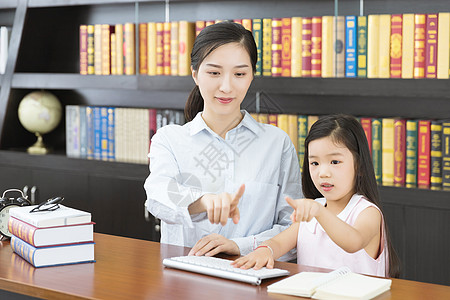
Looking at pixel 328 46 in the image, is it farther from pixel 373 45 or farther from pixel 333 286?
pixel 333 286

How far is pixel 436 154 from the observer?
9.11 feet

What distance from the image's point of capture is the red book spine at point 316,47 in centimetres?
293

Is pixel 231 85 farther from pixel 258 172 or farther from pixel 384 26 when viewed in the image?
pixel 384 26

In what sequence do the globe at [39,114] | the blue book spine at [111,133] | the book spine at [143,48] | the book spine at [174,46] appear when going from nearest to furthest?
the book spine at [174,46] < the book spine at [143,48] < the blue book spine at [111,133] < the globe at [39,114]

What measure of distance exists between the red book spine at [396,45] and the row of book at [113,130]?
1121mm

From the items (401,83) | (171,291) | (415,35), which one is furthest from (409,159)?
(171,291)

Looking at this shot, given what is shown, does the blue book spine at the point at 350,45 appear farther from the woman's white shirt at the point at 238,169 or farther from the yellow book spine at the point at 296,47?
the woman's white shirt at the point at 238,169

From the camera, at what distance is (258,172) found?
201 centimetres

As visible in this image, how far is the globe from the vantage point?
12.5 ft

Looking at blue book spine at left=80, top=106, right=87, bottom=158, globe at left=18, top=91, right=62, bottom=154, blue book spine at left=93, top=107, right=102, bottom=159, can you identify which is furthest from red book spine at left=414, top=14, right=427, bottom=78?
globe at left=18, top=91, right=62, bottom=154

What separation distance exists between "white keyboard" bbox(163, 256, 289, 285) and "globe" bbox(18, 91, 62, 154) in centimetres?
237

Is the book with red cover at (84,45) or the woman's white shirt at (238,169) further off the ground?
the book with red cover at (84,45)

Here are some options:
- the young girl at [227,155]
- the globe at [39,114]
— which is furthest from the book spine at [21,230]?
the globe at [39,114]

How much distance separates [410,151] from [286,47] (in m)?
0.73
